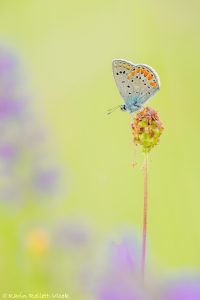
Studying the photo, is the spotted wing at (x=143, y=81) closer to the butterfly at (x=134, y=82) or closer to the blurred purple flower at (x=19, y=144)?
the butterfly at (x=134, y=82)

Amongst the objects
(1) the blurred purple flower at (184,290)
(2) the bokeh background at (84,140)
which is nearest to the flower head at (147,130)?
(2) the bokeh background at (84,140)

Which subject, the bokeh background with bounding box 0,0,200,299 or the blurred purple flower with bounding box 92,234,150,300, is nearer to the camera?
the blurred purple flower with bounding box 92,234,150,300

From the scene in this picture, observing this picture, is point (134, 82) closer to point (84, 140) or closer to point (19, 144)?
point (19, 144)

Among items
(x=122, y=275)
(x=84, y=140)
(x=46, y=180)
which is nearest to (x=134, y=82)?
(x=46, y=180)

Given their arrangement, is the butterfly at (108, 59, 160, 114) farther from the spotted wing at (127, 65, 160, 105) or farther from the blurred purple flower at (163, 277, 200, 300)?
the blurred purple flower at (163, 277, 200, 300)

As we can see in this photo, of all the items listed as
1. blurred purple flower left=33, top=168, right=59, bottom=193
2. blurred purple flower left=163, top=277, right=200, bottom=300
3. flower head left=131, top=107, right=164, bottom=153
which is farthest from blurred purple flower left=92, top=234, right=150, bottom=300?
blurred purple flower left=33, top=168, right=59, bottom=193
